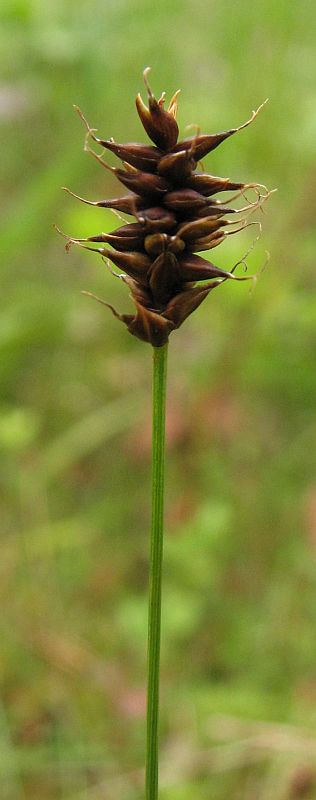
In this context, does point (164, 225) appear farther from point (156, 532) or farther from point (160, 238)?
point (156, 532)

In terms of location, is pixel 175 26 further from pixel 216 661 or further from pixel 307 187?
pixel 216 661

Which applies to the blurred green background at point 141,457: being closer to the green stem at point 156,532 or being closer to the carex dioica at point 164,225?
the green stem at point 156,532

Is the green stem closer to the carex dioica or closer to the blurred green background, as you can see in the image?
the carex dioica

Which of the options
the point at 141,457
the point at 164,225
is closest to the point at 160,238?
the point at 164,225

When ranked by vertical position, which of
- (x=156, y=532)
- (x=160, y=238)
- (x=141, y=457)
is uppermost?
(x=160, y=238)

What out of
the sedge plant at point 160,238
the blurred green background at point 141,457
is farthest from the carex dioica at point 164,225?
the blurred green background at point 141,457

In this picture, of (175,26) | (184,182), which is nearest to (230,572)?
(184,182)

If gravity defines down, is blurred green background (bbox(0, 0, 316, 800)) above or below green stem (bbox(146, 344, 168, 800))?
below

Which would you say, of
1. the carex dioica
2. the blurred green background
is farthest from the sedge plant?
the blurred green background
